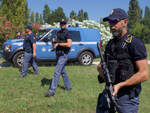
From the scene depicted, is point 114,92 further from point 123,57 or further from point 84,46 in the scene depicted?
point 84,46

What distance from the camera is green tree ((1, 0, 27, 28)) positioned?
831 inches

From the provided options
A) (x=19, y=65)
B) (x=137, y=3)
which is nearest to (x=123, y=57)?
(x=19, y=65)

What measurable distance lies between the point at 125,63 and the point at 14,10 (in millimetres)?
21035

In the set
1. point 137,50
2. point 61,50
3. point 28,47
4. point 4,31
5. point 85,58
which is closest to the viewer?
point 137,50

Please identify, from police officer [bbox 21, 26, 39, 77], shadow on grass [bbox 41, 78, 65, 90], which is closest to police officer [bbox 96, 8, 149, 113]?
shadow on grass [bbox 41, 78, 65, 90]

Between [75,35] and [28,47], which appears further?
[75,35]

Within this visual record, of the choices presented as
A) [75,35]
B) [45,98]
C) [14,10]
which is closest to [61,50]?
[45,98]

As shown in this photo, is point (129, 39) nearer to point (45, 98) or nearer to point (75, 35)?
point (45, 98)

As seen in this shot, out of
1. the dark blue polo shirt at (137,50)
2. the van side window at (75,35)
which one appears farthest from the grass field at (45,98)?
the van side window at (75,35)

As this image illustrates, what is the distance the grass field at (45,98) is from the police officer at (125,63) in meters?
2.34

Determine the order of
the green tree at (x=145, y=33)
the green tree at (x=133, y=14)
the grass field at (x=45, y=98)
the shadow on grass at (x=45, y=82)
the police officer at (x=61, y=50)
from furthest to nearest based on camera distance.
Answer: the green tree at (x=133, y=14), the green tree at (x=145, y=33), the shadow on grass at (x=45, y=82), the police officer at (x=61, y=50), the grass field at (x=45, y=98)

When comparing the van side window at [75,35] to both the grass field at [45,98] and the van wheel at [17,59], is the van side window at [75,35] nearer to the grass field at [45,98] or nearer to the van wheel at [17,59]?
the van wheel at [17,59]

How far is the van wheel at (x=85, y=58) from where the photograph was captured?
420 inches

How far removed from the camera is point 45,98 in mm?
5184
